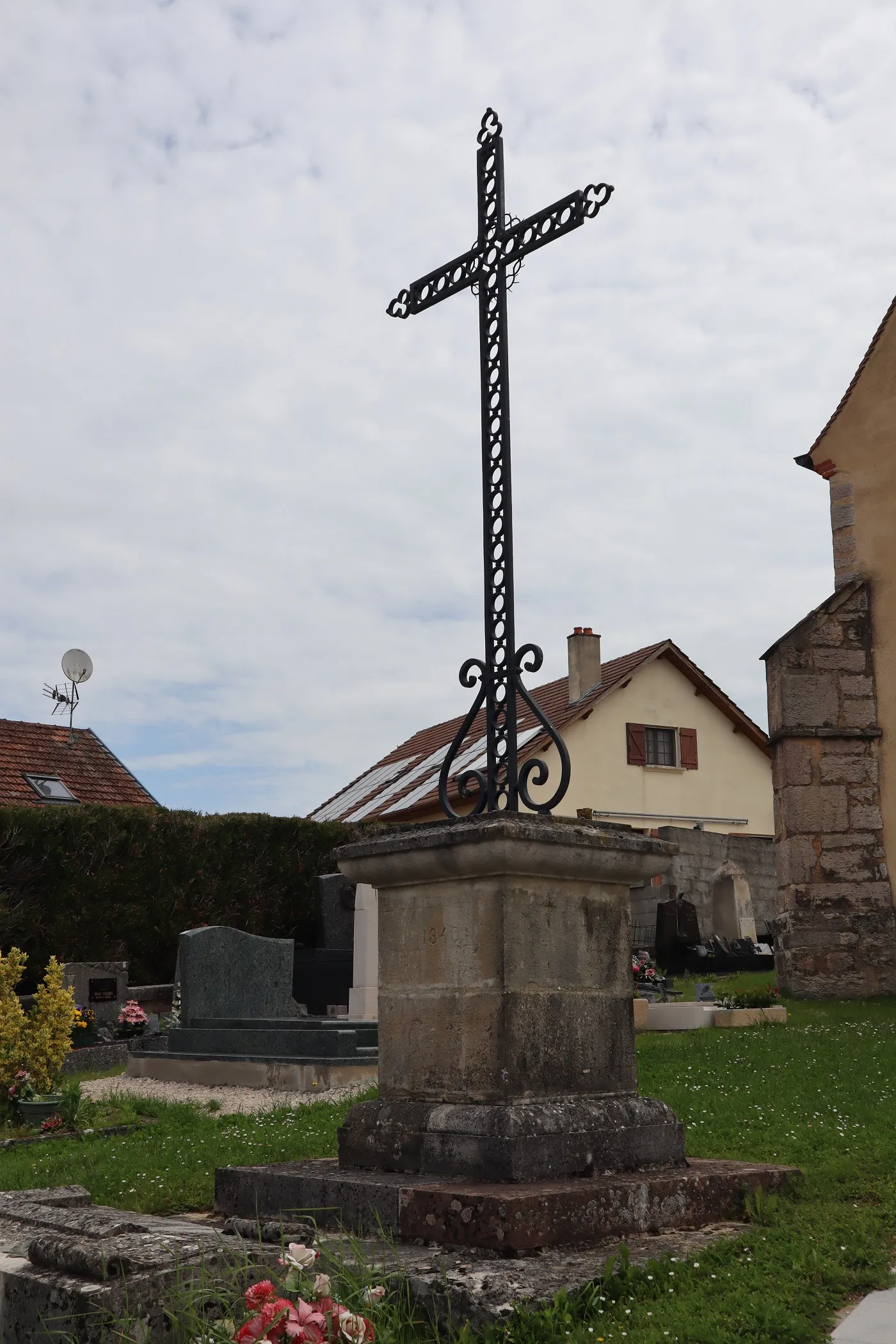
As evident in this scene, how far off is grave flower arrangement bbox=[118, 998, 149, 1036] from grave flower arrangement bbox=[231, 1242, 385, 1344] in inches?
448

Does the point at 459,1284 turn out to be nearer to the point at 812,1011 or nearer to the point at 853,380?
the point at 812,1011

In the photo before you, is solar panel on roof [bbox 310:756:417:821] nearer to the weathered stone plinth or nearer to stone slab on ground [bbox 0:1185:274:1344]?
the weathered stone plinth

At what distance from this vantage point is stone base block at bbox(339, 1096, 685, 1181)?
3.91 m

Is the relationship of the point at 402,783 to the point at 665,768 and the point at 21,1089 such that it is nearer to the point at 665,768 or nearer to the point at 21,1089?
the point at 665,768

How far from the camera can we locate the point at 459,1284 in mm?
3162

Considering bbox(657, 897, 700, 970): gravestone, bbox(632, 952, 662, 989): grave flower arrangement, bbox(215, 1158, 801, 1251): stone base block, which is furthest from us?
bbox(657, 897, 700, 970): gravestone

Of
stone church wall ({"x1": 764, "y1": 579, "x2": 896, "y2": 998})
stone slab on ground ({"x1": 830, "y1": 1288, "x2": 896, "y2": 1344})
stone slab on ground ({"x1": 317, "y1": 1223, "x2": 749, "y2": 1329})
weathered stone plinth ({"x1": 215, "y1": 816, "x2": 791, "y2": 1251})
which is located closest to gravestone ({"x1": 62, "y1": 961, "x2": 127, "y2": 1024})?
stone church wall ({"x1": 764, "y1": 579, "x2": 896, "y2": 998})

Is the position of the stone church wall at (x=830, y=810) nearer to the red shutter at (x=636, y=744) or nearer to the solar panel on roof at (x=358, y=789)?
the red shutter at (x=636, y=744)

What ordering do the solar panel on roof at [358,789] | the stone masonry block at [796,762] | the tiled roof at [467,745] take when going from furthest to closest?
the solar panel on roof at [358,789], the tiled roof at [467,745], the stone masonry block at [796,762]

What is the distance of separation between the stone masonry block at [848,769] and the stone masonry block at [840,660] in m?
0.87

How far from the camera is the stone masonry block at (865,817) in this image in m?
12.5

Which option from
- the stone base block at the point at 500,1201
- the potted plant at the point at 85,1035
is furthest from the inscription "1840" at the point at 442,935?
the potted plant at the point at 85,1035

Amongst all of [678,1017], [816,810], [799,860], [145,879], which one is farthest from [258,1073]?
[145,879]

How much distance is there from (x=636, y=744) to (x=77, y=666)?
456 inches
